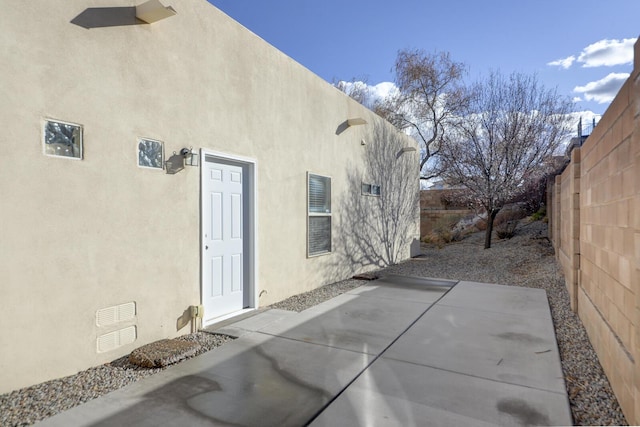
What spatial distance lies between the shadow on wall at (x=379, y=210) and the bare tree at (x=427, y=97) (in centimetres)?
686

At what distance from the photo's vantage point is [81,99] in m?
3.40

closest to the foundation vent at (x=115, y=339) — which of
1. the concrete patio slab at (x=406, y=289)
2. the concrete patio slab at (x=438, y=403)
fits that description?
the concrete patio slab at (x=438, y=403)

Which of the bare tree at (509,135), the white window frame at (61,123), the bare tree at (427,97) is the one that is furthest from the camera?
the bare tree at (427,97)

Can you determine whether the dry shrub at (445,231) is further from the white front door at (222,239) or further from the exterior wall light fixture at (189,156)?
the exterior wall light fixture at (189,156)

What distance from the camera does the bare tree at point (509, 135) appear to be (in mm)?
11602

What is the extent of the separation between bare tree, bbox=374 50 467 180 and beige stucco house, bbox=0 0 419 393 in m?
13.7

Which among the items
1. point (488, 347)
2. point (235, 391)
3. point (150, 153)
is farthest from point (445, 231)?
point (235, 391)

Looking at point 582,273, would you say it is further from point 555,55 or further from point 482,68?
point 482,68

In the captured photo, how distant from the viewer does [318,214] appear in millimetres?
7371

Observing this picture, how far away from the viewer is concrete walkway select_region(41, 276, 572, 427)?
2.73m

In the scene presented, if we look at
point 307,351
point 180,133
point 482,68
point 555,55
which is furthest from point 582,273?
point 482,68

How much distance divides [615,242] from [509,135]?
9481 mm

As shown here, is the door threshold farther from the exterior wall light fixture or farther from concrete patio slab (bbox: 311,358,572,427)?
concrete patio slab (bbox: 311,358,572,427)

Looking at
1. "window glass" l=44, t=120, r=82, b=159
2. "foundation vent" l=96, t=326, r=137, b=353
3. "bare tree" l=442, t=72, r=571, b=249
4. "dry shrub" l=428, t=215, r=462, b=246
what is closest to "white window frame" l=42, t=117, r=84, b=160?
"window glass" l=44, t=120, r=82, b=159
